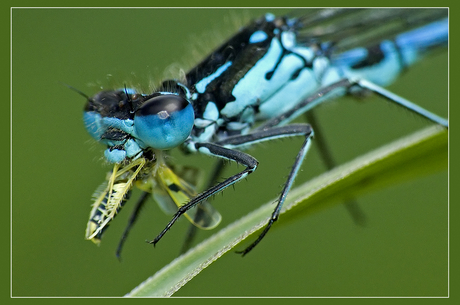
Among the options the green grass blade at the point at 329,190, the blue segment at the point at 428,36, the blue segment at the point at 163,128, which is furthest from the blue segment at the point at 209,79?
the blue segment at the point at 428,36

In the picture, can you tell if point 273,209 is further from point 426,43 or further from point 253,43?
point 426,43

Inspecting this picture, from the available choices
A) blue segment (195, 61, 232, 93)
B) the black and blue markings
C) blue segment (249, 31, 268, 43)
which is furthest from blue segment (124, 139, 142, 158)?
blue segment (249, 31, 268, 43)

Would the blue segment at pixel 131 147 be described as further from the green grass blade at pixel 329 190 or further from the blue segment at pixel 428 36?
the blue segment at pixel 428 36

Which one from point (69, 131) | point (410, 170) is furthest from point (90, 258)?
point (410, 170)

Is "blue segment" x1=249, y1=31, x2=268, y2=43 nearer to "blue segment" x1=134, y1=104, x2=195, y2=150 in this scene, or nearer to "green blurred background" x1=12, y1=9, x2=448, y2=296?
"green blurred background" x1=12, y1=9, x2=448, y2=296

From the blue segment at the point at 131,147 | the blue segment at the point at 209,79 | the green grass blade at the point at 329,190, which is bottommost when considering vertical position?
the green grass blade at the point at 329,190

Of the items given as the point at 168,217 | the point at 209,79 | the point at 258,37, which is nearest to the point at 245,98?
Result: the point at 209,79
